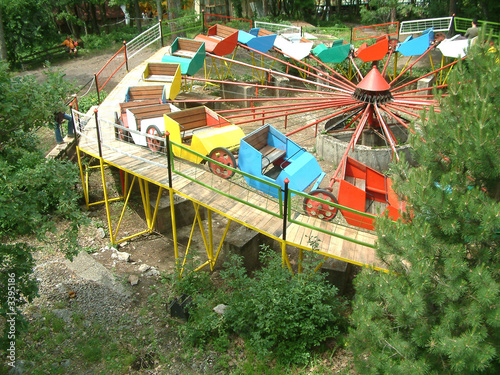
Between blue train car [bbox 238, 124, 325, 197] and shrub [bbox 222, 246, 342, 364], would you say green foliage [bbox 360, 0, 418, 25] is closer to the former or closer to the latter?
blue train car [bbox 238, 124, 325, 197]

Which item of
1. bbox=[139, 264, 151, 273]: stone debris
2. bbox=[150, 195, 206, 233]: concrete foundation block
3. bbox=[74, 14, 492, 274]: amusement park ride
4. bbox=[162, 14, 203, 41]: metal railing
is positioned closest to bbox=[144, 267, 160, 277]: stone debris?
bbox=[139, 264, 151, 273]: stone debris

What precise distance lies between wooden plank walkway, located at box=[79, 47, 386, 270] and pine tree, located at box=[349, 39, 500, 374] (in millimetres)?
1058

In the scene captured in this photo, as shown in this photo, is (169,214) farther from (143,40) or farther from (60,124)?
(143,40)

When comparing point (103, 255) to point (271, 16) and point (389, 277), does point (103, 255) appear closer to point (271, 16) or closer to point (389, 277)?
point (389, 277)

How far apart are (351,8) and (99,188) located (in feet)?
89.1

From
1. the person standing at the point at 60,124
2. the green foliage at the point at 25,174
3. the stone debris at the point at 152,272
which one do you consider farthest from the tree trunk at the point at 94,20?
the green foliage at the point at 25,174

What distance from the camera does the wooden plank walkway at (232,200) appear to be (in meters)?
8.20

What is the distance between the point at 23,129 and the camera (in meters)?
7.41

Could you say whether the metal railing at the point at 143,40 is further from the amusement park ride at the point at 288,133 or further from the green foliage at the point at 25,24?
the green foliage at the point at 25,24

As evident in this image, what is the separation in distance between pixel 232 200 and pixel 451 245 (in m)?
5.22

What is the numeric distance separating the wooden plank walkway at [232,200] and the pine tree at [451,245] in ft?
3.47

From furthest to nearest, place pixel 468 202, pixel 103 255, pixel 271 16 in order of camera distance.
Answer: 1. pixel 271 16
2. pixel 103 255
3. pixel 468 202

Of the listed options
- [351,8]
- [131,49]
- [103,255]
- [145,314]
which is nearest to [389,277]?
[145,314]

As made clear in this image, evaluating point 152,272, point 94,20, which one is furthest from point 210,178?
point 94,20
